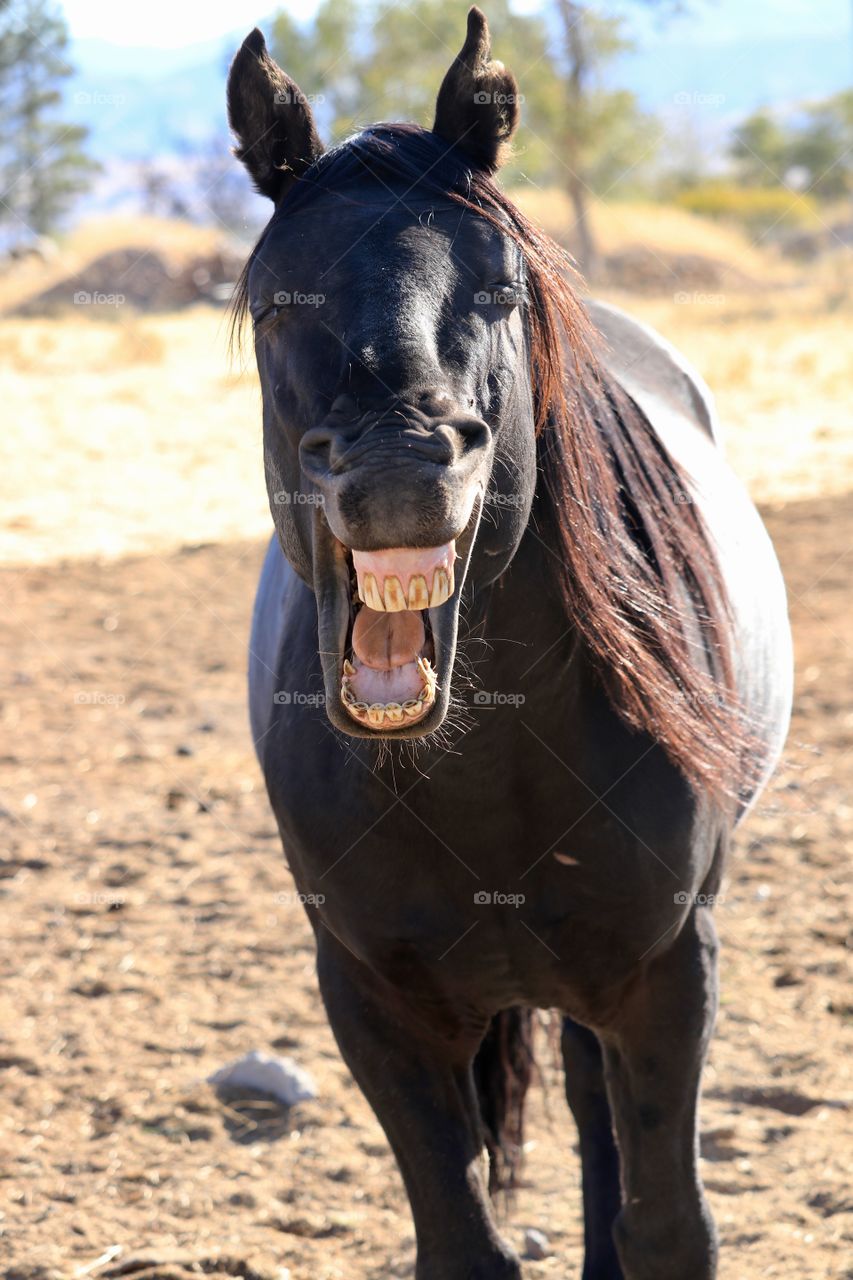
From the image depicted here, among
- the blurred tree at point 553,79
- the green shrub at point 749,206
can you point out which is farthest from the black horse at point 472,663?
the green shrub at point 749,206

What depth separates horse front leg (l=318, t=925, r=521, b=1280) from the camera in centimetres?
236

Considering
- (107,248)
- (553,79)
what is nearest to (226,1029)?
(553,79)

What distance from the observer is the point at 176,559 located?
9.23 metres

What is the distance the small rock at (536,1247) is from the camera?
10.4 ft

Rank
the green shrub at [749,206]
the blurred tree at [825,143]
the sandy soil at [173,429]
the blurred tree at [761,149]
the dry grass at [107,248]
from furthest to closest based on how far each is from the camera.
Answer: the blurred tree at [761,149] → the blurred tree at [825,143] → the green shrub at [749,206] → the dry grass at [107,248] → the sandy soil at [173,429]

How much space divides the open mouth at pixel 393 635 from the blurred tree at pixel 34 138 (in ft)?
109

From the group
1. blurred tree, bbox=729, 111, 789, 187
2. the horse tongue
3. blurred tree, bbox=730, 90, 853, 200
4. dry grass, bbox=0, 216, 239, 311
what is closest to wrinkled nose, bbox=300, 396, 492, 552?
the horse tongue

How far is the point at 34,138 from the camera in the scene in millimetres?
41938

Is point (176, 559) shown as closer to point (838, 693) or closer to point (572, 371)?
point (838, 693)

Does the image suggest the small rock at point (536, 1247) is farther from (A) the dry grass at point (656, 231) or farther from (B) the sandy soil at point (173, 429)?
(A) the dry grass at point (656, 231)

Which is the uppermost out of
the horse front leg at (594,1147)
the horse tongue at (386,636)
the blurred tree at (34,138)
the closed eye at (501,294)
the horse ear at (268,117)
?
the blurred tree at (34,138)

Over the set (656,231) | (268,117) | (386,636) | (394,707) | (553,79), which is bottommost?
(394,707)

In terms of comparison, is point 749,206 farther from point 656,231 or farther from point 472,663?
point 472,663

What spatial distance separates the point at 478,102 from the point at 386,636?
0.87m
